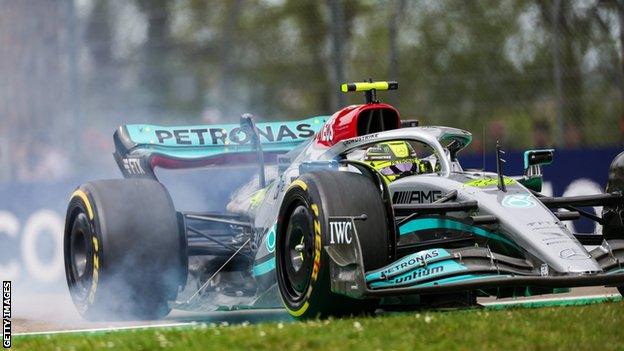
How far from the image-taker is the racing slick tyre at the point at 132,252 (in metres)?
10.0

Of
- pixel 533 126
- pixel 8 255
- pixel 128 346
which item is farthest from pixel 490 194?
pixel 8 255

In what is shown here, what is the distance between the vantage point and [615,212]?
31.6 feet

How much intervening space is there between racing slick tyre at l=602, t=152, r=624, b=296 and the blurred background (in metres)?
4.49

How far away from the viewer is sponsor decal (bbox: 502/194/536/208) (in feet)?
28.6

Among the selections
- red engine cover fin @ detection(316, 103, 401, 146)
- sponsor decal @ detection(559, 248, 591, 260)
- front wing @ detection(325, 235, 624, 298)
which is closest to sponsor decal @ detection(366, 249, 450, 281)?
front wing @ detection(325, 235, 624, 298)

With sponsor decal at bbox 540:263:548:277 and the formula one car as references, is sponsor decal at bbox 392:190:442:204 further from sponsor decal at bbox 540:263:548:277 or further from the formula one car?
sponsor decal at bbox 540:263:548:277

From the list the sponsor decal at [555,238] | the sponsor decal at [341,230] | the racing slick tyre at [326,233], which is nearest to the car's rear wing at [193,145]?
the racing slick tyre at [326,233]

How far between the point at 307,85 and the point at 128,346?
30.1 feet

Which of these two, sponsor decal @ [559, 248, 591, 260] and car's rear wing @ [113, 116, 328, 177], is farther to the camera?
car's rear wing @ [113, 116, 328, 177]

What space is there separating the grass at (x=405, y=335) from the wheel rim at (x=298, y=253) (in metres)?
0.83

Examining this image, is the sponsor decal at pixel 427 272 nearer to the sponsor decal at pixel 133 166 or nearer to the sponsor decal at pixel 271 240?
the sponsor decal at pixel 271 240

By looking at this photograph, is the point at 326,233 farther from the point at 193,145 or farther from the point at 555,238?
the point at 193,145

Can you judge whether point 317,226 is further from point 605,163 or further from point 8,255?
point 8,255

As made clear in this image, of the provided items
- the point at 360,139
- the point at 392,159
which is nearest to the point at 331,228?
the point at 360,139
